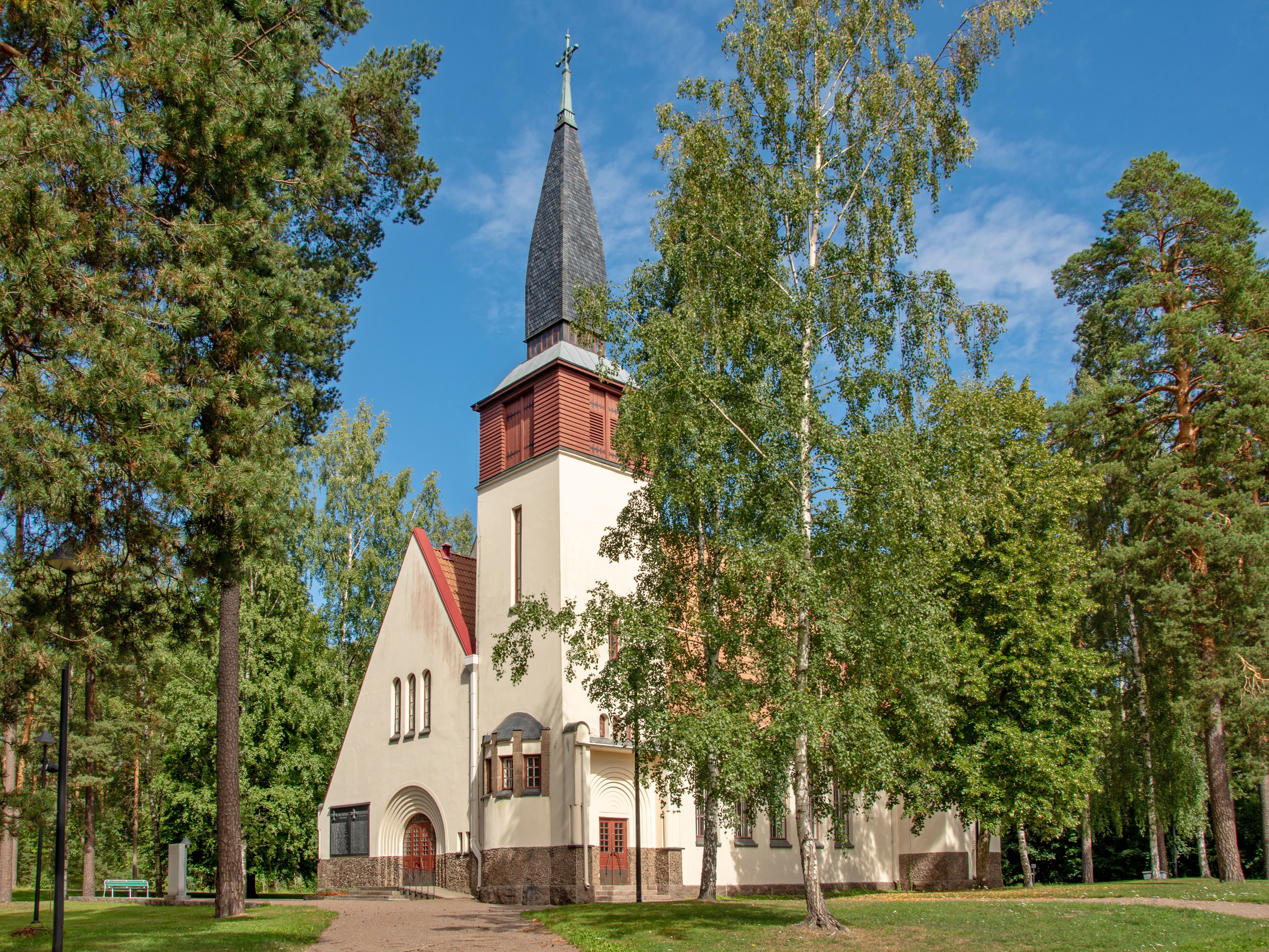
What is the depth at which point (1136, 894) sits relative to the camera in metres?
19.1

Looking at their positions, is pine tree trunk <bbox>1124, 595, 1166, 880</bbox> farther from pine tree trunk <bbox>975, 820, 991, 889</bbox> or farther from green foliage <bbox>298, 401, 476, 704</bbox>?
green foliage <bbox>298, 401, 476, 704</bbox>

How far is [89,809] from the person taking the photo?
2883 cm

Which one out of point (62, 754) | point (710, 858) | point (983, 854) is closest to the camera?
point (62, 754)

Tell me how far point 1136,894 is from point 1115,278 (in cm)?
1692

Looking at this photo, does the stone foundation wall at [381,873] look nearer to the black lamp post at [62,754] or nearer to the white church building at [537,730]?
the white church building at [537,730]

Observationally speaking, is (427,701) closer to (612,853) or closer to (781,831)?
(612,853)

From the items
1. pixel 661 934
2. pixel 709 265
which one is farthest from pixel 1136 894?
pixel 709 265

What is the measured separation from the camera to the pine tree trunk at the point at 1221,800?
75.7ft

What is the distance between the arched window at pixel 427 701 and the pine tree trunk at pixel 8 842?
10.7m

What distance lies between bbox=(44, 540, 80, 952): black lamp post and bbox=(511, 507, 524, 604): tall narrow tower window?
48.4 feet

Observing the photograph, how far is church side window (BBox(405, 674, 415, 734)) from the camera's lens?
91.7 feet

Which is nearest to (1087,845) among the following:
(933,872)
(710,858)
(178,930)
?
(933,872)

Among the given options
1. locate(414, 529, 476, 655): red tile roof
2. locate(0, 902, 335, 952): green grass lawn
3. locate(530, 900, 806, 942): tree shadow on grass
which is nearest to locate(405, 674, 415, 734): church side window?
locate(414, 529, 476, 655): red tile roof

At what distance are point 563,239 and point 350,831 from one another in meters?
18.9
